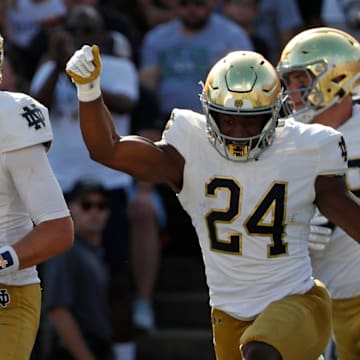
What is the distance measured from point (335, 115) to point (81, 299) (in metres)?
2.60

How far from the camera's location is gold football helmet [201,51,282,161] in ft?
15.8

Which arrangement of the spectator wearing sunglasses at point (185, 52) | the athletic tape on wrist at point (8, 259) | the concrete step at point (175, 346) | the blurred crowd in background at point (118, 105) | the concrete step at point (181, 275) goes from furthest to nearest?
the concrete step at point (181, 275), the spectator wearing sunglasses at point (185, 52), the concrete step at point (175, 346), the blurred crowd in background at point (118, 105), the athletic tape on wrist at point (8, 259)

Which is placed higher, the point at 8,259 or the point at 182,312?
the point at 8,259

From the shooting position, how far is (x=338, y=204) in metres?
4.84

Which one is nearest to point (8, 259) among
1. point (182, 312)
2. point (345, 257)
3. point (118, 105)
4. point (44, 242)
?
point (44, 242)

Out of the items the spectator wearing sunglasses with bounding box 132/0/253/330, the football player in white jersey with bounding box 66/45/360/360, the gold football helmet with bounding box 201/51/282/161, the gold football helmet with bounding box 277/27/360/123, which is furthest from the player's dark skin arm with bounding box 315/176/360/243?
the spectator wearing sunglasses with bounding box 132/0/253/330

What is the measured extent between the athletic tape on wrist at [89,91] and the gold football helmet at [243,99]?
0.43 m

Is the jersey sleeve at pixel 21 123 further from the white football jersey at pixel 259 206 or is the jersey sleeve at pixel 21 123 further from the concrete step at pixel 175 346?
the concrete step at pixel 175 346

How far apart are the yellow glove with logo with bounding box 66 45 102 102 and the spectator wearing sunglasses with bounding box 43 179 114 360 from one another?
3048 mm

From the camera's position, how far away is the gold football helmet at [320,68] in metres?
5.60

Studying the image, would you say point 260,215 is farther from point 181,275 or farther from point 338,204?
point 181,275

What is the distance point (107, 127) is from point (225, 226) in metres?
0.58

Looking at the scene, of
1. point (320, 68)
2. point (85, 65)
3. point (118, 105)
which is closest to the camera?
point (85, 65)

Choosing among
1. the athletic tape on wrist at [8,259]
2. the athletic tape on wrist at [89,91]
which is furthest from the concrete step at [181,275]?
the athletic tape on wrist at [8,259]
